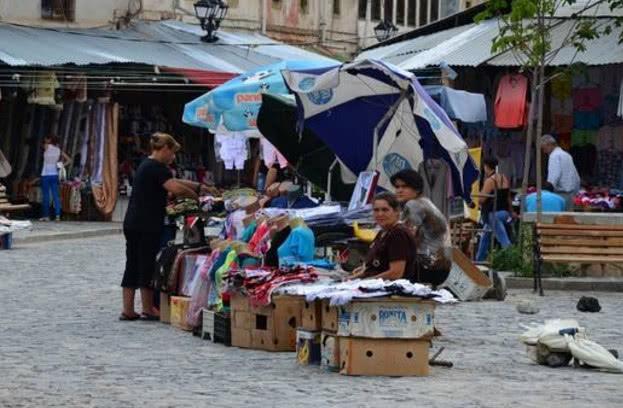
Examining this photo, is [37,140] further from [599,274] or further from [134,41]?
[599,274]

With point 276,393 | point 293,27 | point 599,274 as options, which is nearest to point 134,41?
point 293,27

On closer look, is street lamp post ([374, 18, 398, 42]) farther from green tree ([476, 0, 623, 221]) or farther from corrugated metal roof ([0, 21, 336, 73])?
green tree ([476, 0, 623, 221])

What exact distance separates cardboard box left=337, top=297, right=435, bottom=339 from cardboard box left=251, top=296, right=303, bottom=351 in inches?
69.1

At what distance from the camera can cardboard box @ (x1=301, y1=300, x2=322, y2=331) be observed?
1483 centimetres

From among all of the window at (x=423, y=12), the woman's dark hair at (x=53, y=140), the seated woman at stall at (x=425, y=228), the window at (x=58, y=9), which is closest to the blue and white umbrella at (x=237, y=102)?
the seated woman at stall at (x=425, y=228)

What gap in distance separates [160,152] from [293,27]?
34047 mm

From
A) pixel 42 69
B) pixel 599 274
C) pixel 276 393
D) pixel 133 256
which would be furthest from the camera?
pixel 42 69

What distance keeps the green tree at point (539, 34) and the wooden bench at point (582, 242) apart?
1199mm

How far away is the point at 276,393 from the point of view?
1299 centimetres

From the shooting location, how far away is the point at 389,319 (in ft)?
46.2

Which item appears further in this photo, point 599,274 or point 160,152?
point 599,274

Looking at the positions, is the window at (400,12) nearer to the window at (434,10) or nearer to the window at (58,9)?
the window at (434,10)

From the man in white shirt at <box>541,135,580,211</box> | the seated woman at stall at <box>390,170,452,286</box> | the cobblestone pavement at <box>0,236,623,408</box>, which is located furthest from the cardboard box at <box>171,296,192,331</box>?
the man in white shirt at <box>541,135,580,211</box>

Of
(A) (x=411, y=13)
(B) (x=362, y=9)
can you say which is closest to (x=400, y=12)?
(A) (x=411, y=13)
